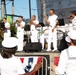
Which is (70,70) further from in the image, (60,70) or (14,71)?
(14,71)

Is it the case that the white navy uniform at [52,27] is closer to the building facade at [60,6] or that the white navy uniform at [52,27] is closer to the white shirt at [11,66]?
the building facade at [60,6]

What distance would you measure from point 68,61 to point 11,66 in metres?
0.62

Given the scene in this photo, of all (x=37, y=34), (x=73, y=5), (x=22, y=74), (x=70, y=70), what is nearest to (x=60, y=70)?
(x=70, y=70)

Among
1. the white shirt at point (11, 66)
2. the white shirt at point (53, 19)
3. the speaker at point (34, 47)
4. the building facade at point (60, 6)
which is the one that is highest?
→ the white shirt at point (11, 66)

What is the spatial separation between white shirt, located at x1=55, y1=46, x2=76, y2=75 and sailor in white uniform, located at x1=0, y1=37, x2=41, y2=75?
0.41 metres

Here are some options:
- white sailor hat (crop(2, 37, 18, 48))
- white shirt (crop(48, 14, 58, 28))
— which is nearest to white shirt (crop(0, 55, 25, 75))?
white sailor hat (crop(2, 37, 18, 48))

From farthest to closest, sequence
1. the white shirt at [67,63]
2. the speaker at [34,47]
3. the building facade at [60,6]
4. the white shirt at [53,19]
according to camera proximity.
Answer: the building facade at [60,6] < the speaker at [34,47] < the white shirt at [53,19] < the white shirt at [67,63]

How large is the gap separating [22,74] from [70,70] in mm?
521

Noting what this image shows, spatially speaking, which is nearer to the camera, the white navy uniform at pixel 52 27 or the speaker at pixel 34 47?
the white navy uniform at pixel 52 27

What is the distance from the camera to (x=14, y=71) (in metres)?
3.54

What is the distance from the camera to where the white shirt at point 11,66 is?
3.52 metres

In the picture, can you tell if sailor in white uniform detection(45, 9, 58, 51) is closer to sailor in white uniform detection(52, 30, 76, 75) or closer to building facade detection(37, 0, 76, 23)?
building facade detection(37, 0, 76, 23)

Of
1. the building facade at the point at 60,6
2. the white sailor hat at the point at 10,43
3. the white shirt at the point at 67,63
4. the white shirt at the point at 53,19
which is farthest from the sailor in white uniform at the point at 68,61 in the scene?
the building facade at the point at 60,6

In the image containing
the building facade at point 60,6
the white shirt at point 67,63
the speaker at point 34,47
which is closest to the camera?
the white shirt at point 67,63
